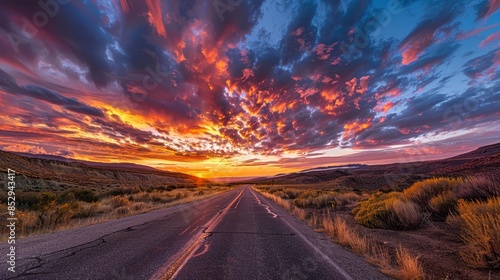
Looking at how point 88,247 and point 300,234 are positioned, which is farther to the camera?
point 300,234

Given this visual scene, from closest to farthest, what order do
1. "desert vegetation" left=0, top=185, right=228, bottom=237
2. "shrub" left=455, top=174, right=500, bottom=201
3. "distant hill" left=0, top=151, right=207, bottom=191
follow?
"shrub" left=455, top=174, right=500, bottom=201 → "desert vegetation" left=0, top=185, right=228, bottom=237 → "distant hill" left=0, top=151, right=207, bottom=191

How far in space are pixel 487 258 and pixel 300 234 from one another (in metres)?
5.51

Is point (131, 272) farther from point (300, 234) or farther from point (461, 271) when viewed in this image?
point (461, 271)

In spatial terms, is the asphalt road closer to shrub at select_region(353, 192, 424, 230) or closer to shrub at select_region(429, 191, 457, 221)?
shrub at select_region(353, 192, 424, 230)

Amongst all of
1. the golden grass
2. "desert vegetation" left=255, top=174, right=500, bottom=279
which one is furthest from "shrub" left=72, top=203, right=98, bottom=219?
the golden grass

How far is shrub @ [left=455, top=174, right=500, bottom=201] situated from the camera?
28.6ft

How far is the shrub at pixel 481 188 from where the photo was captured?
343 inches

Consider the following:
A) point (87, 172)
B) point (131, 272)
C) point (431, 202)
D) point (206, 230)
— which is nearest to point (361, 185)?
point (431, 202)

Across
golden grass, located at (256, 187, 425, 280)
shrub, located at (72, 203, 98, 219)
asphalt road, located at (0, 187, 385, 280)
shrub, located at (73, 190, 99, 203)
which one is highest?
shrub, located at (73, 190, 99, 203)

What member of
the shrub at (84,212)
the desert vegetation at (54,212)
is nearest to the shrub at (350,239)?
the desert vegetation at (54,212)

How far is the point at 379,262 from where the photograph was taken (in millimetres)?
6047

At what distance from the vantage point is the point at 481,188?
9172mm

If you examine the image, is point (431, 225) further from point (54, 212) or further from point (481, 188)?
point (54, 212)

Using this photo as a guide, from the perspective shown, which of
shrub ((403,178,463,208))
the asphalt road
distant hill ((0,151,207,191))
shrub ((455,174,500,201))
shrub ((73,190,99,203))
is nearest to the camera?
the asphalt road
